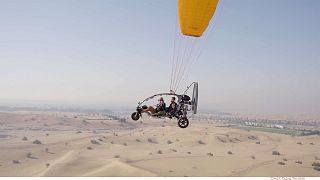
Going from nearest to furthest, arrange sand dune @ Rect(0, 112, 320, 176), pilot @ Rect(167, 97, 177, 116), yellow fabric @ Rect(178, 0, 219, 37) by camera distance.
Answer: yellow fabric @ Rect(178, 0, 219, 37), pilot @ Rect(167, 97, 177, 116), sand dune @ Rect(0, 112, 320, 176)

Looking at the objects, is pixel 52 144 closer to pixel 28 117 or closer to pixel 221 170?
pixel 221 170

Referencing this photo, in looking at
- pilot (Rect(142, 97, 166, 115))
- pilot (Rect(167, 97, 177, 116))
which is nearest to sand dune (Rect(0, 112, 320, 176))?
pilot (Rect(142, 97, 166, 115))

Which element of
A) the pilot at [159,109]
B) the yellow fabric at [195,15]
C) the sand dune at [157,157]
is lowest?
the sand dune at [157,157]

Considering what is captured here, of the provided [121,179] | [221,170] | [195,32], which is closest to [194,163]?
[221,170]

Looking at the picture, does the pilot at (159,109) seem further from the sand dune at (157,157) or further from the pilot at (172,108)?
the sand dune at (157,157)

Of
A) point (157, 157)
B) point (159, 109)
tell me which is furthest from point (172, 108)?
point (157, 157)

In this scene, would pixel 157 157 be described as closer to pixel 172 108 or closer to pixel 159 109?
pixel 159 109

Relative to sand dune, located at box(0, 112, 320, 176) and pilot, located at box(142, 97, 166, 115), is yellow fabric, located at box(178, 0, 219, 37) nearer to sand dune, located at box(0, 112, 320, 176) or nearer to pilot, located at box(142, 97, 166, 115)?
pilot, located at box(142, 97, 166, 115)

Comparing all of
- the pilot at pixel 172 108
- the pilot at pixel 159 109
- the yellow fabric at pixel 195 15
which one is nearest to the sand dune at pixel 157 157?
the pilot at pixel 159 109
